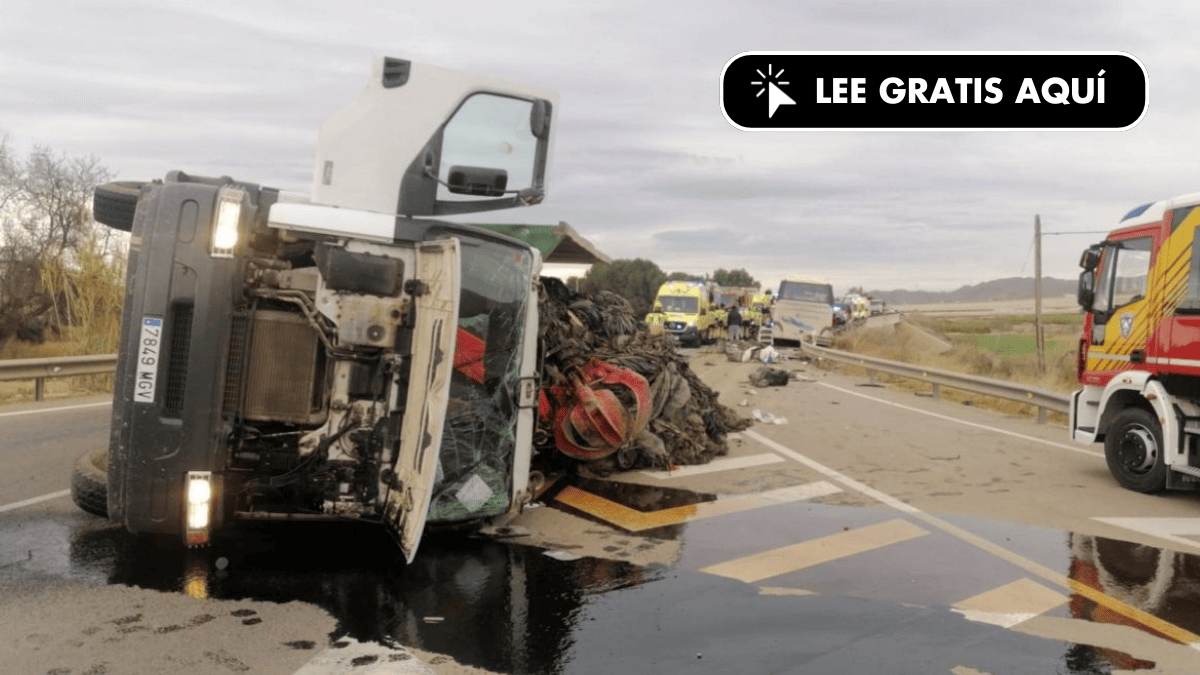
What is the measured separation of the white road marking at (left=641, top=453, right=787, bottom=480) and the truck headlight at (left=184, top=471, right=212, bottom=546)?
5.19 m

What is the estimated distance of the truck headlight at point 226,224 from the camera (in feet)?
17.4

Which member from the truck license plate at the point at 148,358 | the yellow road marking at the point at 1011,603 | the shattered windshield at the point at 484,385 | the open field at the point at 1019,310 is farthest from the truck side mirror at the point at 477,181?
the open field at the point at 1019,310

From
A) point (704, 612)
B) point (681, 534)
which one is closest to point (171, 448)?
point (704, 612)

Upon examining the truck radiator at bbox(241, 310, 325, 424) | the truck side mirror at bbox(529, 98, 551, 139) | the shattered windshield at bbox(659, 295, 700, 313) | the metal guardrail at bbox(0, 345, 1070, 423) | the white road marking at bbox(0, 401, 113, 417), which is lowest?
the white road marking at bbox(0, 401, 113, 417)

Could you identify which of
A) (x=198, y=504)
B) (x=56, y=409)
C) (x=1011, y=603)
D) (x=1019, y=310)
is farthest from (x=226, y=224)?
(x=1019, y=310)

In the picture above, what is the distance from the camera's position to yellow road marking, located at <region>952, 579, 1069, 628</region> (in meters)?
5.44

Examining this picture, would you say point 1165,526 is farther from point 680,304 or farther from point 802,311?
point 680,304

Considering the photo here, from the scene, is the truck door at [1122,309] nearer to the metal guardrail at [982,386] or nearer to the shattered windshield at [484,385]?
the metal guardrail at [982,386]

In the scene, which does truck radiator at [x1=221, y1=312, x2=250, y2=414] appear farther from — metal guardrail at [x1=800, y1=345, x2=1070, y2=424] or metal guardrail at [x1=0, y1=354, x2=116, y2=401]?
metal guardrail at [x1=800, y1=345, x2=1070, y2=424]

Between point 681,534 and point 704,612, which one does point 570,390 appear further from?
point 704,612

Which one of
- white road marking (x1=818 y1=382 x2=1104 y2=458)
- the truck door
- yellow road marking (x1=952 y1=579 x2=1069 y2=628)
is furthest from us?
white road marking (x1=818 y1=382 x2=1104 y2=458)

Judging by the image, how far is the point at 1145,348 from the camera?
938 centimetres

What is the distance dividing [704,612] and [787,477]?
462 cm

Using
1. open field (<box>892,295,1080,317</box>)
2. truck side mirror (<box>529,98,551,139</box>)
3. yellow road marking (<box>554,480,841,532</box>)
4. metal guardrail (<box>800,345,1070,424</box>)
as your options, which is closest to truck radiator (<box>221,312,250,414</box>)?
truck side mirror (<box>529,98,551,139</box>)
